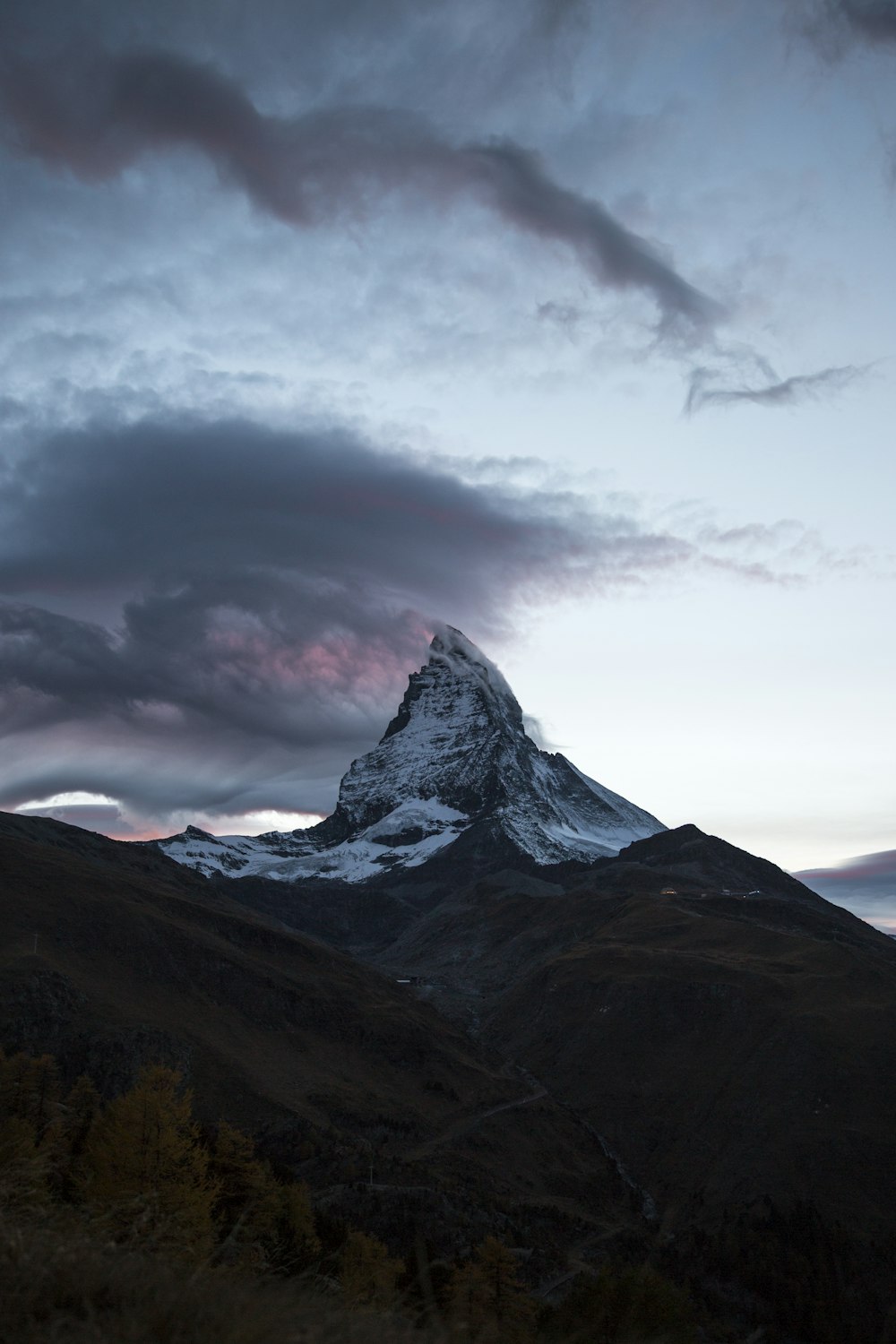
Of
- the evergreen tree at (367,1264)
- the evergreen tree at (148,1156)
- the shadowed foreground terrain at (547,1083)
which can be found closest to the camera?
the evergreen tree at (367,1264)

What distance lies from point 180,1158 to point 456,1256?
23.9 metres

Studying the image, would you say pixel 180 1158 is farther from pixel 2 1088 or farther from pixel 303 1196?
pixel 2 1088

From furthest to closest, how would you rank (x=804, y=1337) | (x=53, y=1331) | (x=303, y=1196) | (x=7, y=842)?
(x=7, y=842)
(x=804, y=1337)
(x=303, y=1196)
(x=53, y=1331)

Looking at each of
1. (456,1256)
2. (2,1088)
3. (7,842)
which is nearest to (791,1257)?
(456,1256)

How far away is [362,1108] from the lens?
352 ft

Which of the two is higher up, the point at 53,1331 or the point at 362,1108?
the point at 53,1331

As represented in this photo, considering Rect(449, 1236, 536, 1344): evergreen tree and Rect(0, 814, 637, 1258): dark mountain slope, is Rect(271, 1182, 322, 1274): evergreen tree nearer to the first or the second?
Rect(449, 1236, 536, 1344): evergreen tree

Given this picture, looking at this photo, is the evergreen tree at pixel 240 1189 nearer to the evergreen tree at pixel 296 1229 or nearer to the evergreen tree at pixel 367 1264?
the evergreen tree at pixel 296 1229

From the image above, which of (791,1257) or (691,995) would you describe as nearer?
(791,1257)

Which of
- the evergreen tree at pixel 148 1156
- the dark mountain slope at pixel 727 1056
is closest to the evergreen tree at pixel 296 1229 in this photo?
the evergreen tree at pixel 148 1156

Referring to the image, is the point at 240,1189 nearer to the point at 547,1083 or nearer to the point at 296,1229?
the point at 296,1229

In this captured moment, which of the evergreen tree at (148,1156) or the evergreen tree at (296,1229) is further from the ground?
the evergreen tree at (148,1156)

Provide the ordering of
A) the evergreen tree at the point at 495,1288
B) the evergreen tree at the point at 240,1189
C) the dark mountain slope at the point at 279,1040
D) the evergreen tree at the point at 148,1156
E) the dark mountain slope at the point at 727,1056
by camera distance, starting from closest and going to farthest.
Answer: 1. the evergreen tree at the point at 148,1156
2. the evergreen tree at the point at 240,1189
3. the evergreen tree at the point at 495,1288
4. the dark mountain slope at the point at 279,1040
5. the dark mountain slope at the point at 727,1056

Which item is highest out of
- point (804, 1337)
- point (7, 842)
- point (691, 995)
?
point (7, 842)
